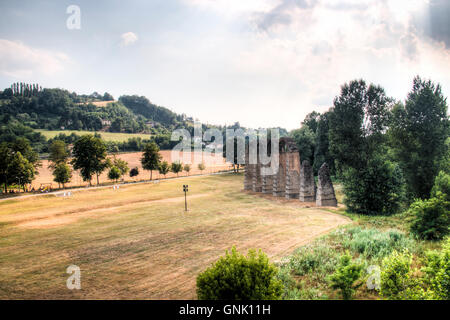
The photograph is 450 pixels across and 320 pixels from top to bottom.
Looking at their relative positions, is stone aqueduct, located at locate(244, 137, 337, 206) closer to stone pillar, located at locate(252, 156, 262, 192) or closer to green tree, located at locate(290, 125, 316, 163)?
stone pillar, located at locate(252, 156, 262, 192)

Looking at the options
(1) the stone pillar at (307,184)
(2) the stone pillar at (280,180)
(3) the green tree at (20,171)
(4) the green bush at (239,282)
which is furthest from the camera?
(3) the green tree at (20,171)

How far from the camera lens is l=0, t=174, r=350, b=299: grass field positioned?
42.7ft

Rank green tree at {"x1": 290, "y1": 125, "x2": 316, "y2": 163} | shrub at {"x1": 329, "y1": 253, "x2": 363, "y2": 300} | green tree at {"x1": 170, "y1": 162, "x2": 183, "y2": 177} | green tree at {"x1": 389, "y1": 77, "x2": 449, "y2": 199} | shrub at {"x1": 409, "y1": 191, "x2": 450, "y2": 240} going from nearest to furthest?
shrub at {"x1": 329, "y1": 253, "x2": 363, "y2": 300} < shrub at {"x1": 409, "y1": 191, "x2": 450, "y2": 240} < green tree at {"x1": 389, "y1": 77, "x2": 449, "y2": 199} < green tree at {"x1": 290, "y1": 125, "x2": 316, "y2": 163} < green tree at {"x1": 170, "y1": 162, "x2": 183, "y2": 177}

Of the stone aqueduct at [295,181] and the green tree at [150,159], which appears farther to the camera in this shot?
the green tree at [150,159]

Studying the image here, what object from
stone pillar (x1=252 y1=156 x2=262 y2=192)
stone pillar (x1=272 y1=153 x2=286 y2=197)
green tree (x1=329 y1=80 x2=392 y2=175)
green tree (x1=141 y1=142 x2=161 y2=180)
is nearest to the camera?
green tree (x1=329 y1=80 x2=392 y2=175)

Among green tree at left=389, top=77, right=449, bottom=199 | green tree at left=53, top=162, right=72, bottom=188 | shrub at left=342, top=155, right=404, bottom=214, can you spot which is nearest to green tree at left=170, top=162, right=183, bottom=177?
green tree at left=53, top=162, right=72, bottom=188

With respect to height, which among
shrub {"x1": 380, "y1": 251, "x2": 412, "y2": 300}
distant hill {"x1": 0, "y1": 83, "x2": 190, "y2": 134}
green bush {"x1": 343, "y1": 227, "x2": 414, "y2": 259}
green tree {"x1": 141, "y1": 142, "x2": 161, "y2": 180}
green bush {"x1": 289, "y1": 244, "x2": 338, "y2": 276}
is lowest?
green bush {"x1": 289, "y1": 244, "x2": 338, "y2": 276}

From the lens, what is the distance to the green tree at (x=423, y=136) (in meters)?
27.9

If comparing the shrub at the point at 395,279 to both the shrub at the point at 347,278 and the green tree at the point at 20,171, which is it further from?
the green tree at the point at 20,171

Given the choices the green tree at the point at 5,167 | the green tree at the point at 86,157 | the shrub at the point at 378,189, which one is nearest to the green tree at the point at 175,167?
the green tree at the point at 86,157

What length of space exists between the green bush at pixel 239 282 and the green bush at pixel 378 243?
8873 millimetres

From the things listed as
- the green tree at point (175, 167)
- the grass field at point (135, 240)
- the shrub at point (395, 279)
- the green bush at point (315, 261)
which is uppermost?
the green tree at point (175, 167)

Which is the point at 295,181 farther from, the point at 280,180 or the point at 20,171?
the point at 20,171
